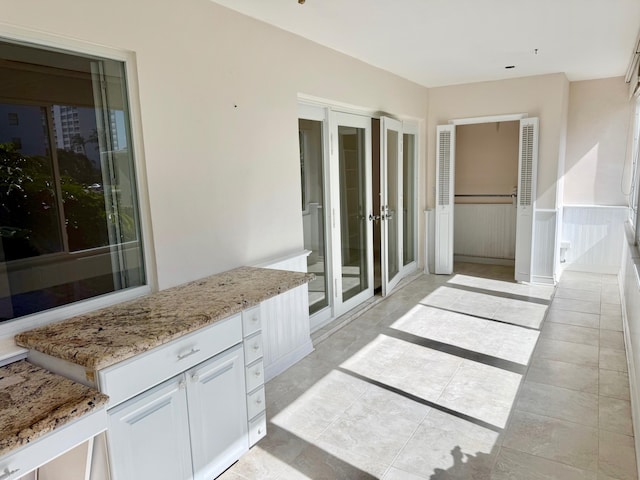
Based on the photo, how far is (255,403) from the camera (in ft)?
7.72

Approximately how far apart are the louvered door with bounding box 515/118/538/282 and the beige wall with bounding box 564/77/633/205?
925 mm

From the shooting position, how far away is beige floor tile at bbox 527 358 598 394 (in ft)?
9.86

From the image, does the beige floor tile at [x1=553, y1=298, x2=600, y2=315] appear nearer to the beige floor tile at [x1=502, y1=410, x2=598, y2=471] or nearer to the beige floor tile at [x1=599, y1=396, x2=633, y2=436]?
the beige floor tile at [x1=599, y1=396, x2=633, y2=436]

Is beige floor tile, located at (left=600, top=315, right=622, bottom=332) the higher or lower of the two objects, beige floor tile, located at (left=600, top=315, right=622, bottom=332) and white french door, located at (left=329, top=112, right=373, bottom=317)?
the lower

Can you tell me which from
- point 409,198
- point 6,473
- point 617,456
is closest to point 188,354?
point 6,473

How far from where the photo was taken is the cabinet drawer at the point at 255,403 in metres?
2.31

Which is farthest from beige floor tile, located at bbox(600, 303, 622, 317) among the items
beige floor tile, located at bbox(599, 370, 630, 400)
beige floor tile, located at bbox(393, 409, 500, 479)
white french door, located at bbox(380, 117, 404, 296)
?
beige floor tile, located at bbox(393, 409, 500, 479)

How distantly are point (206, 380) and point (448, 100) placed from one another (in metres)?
4.96

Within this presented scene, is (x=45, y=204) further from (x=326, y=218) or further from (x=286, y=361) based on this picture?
(x=326, y=218)

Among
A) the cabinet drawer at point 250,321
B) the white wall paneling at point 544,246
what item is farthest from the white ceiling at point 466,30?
the cabinet drawer at point 250,321

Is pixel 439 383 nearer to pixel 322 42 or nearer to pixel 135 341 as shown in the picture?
pixel 135 341

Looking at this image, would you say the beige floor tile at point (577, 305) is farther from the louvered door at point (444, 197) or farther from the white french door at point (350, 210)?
the white french door at point (350, 210)

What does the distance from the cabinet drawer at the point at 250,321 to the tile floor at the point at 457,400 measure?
67cm

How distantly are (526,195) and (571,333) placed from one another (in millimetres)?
2016
